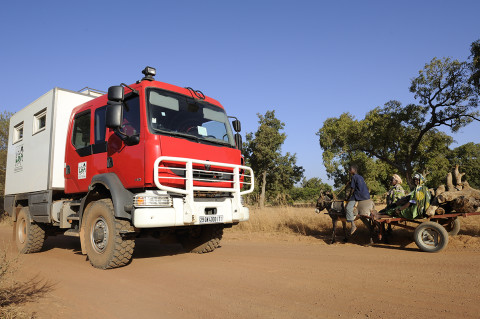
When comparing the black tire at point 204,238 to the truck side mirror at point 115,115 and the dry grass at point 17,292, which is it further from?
the dry grass at point 17,292

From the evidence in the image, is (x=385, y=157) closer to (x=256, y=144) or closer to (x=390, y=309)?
(x=256, y=144)

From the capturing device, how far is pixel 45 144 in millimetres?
7297

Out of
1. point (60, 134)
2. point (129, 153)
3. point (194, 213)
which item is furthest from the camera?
point (60, 134)

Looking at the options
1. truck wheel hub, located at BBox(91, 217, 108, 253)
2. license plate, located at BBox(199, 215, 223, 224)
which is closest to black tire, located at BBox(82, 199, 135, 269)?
truck wheel hub, located at BBox(91, 217, 108, 253)

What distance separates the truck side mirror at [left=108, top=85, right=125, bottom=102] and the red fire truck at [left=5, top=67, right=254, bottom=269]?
0.02 m

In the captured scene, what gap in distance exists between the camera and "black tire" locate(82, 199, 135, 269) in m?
5.21

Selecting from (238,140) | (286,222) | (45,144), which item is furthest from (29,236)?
(286,222)

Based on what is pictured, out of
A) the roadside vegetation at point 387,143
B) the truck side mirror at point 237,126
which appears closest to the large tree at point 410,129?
the roadside vegetation at point 387,143

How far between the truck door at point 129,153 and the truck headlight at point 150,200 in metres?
0.25

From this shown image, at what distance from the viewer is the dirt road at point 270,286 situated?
10.6ft

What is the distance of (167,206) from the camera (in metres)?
5.03

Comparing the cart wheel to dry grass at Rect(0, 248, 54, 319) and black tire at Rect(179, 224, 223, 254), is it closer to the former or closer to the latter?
black tire at Rect(179, 224, 223, 254)

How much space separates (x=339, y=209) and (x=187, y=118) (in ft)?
14.8

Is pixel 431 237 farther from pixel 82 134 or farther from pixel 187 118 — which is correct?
pixel 82 134
